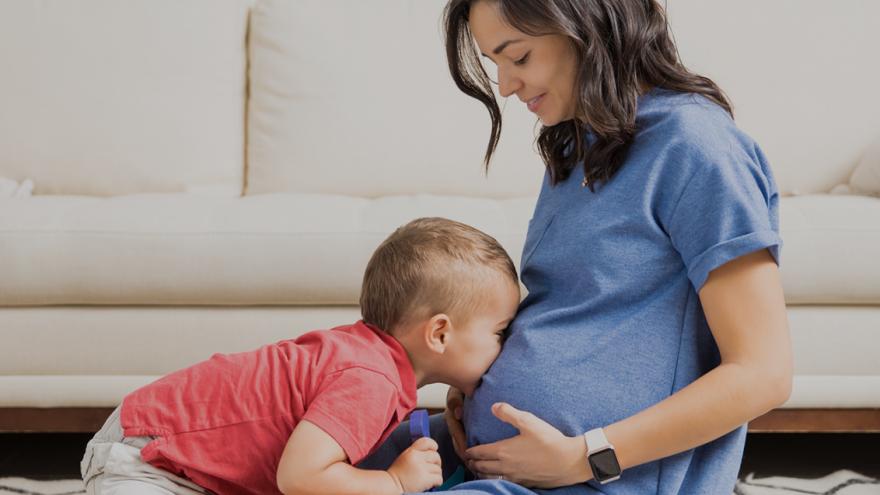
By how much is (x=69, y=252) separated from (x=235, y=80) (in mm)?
842

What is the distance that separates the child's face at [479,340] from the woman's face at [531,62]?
0.22 metres

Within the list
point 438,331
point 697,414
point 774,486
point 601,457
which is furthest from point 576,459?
point 774,486

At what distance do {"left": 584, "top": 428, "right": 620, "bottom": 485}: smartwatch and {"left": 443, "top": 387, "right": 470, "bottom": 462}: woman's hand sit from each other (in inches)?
9.8

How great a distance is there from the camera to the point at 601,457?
100 cm

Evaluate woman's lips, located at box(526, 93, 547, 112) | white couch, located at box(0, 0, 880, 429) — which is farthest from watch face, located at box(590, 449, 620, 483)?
white couch, located at box(0, 0, 880, 429)

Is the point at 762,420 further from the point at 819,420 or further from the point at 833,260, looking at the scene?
the point at 833,260

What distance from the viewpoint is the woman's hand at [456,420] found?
1.23 metres

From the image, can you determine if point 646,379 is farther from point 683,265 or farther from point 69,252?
point 69,252

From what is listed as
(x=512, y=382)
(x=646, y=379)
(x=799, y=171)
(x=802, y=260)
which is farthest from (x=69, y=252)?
(x=799, y=171)

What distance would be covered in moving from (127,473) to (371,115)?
4.55ft

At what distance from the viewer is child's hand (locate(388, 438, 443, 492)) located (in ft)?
3.51

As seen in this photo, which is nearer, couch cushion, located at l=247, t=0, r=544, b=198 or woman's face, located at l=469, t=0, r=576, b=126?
woman's face, located at l=469, t=0, r=576, b=126

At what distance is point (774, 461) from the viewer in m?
1.94

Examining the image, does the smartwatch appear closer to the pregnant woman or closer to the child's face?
the pregnant woman
